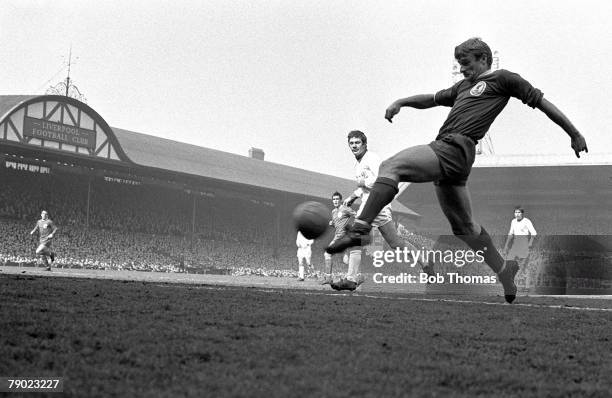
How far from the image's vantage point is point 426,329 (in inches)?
198

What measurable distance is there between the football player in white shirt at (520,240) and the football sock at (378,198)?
10359 millimetres

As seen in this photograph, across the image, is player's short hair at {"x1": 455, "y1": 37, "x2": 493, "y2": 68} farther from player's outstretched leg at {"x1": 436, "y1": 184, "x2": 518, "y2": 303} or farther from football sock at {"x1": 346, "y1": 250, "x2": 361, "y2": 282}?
football sock at {"x1": 346, "y1": 250, "x2": 361, "y2": 282}

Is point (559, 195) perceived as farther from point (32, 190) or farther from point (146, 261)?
point (32, 190)

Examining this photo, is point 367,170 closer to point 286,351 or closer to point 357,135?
point 357,135

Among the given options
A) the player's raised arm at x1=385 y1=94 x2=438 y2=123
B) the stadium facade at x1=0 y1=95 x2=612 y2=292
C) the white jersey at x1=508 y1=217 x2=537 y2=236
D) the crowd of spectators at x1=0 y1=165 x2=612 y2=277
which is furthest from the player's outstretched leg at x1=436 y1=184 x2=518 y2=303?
the crowd of spectators at x1=0 y1=165 x2=612 y2=277

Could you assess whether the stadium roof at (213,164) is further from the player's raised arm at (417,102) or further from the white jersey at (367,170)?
the player's raised arm at (417,102)

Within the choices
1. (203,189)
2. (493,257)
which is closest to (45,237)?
→ (203,189)

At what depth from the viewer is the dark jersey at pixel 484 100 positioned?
6117mm

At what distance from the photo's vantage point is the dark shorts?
5.93m

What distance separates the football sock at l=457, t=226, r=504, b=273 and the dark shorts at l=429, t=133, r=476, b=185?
102 cm

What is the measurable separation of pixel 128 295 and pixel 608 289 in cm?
1167

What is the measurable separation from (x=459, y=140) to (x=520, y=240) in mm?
10352

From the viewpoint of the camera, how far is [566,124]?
6.00m

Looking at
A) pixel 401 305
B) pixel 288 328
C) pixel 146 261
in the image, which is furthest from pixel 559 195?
pixel 288 328
